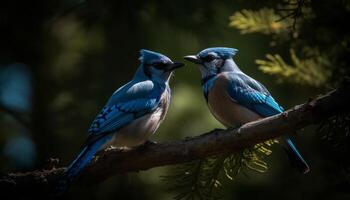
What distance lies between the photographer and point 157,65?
573 centimetres

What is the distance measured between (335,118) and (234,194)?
3.45 metres

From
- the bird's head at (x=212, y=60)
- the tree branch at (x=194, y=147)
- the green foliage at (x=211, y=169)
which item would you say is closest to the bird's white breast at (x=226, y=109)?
the bird's head at (x=212, y=60)

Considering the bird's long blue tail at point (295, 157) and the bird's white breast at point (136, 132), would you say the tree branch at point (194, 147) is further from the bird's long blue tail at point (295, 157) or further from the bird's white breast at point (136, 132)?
the bird's long blue tail at point (295, 157)

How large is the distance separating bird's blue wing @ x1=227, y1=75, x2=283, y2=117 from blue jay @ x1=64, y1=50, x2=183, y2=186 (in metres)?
0.62

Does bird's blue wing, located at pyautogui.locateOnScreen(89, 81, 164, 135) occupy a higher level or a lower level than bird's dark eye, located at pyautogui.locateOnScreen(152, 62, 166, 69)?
lower

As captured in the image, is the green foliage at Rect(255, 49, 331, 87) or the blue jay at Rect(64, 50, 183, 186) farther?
the green foliage at Rect(255, 49, 331, 87)

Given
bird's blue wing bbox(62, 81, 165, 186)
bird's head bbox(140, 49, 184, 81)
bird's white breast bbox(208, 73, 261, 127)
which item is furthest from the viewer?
bird's head bbox(140, 49, 184, 81)

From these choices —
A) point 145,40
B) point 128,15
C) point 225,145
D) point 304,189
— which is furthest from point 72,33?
point 225,145

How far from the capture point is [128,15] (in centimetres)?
656

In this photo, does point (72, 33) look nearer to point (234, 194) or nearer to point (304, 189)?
point (234, 194)

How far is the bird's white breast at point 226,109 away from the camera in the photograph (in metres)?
5.16

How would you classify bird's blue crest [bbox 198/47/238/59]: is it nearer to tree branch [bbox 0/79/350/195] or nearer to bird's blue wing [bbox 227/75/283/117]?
bird's blue wing [bbox 227/75/283/117]

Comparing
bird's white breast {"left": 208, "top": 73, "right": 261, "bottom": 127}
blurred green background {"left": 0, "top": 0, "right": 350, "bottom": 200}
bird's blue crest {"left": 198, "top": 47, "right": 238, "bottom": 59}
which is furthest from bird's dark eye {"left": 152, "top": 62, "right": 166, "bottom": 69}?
blurred green background {"left": 0, "top": 0, "right": 350, "bottom": 200}

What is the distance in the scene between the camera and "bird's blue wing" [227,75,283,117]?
17.1 feet
